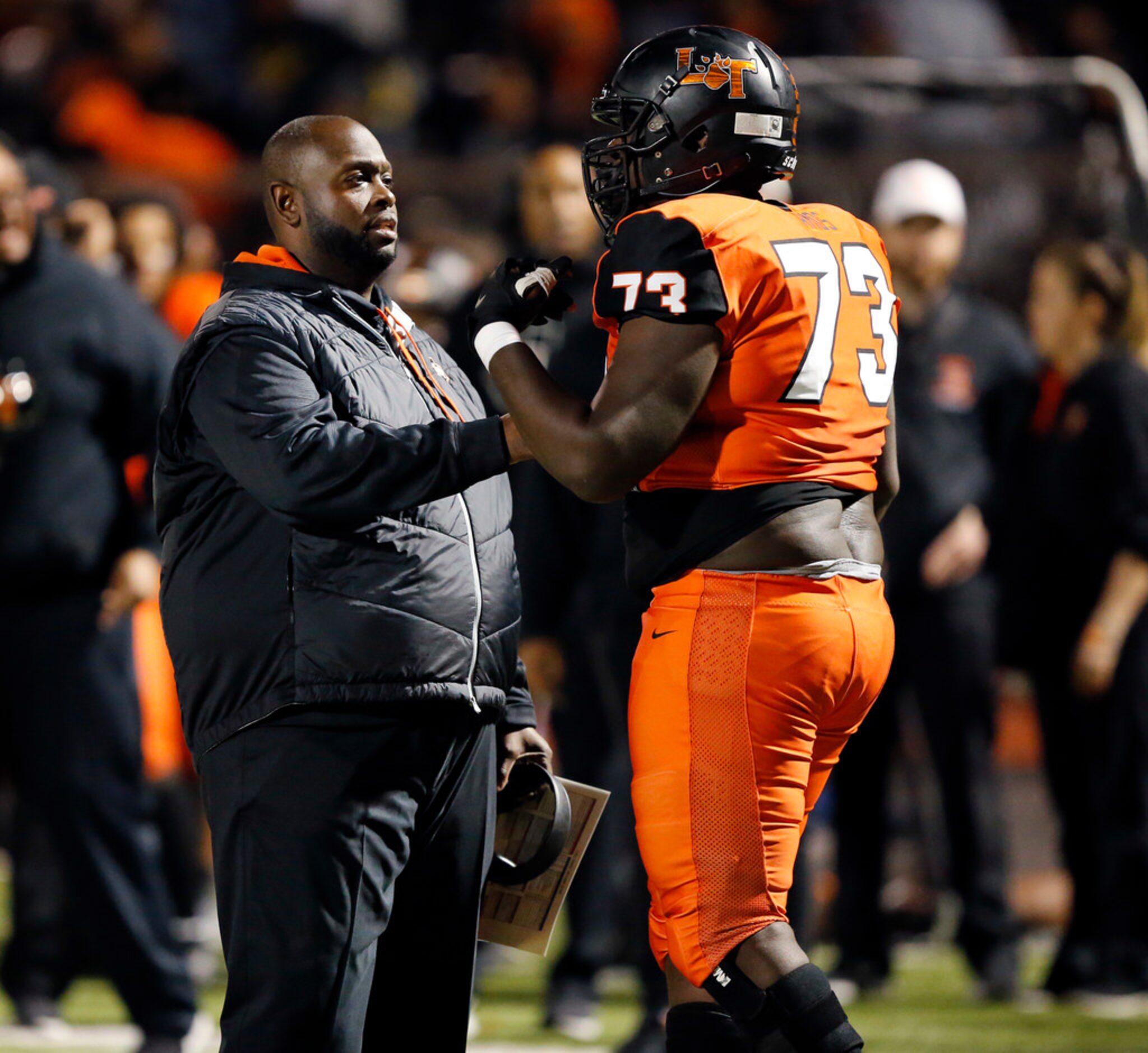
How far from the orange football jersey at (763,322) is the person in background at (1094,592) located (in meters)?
2.84

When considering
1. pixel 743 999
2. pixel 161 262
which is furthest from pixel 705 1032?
pixel 161 262

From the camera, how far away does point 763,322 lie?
302 cm

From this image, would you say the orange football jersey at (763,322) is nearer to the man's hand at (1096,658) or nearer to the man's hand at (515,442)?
the man's hand at (515,442)

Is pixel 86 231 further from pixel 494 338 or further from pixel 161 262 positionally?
pixel 494 338

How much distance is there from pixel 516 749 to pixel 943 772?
9.80ft

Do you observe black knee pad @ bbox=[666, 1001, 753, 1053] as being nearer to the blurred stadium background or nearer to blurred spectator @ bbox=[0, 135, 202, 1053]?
the blurred stadium background

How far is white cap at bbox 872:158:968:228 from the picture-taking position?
6160 mm

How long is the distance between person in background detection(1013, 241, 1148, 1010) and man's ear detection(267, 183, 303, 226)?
329 centimetres

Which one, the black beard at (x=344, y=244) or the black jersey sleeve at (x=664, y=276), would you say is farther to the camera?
the black beard at (x=344, y=244)

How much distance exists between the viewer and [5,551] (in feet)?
16.3

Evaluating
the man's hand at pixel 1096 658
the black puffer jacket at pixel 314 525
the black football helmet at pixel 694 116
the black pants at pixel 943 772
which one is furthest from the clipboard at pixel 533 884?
the man's hand at pixel 1096 658

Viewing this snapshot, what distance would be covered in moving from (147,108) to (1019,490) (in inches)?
259

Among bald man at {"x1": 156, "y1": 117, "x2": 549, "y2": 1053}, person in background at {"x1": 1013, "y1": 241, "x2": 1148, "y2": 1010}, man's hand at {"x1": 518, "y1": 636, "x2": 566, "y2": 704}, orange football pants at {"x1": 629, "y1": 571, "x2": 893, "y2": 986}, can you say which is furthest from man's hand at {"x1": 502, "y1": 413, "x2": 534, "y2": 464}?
person in background at {"x1": 1013, "y1": 241, "x2": 1148, "y2": 1010}

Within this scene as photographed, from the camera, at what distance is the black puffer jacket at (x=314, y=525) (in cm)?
297
